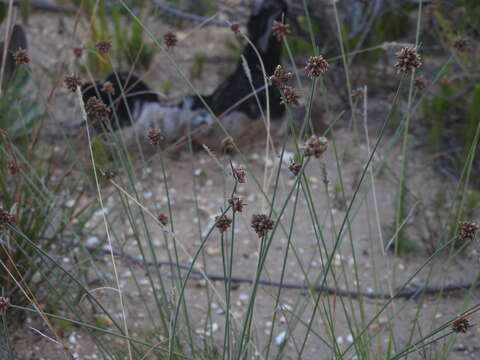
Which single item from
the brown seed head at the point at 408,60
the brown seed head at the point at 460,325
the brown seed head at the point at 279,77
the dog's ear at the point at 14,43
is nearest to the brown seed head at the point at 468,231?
the brown seed head at the point at 460,325

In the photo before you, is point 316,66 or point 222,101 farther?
→ point 222,101

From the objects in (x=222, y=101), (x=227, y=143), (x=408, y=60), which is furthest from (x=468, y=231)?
(x=222, y=101)

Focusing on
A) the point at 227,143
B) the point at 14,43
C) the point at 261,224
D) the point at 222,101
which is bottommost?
the point at 261,224

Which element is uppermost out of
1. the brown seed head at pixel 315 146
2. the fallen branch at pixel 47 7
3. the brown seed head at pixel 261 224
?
the fallen branch at pixel 47 7

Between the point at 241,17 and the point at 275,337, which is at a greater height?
the point at 241,17

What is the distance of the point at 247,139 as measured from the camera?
3.14 meters

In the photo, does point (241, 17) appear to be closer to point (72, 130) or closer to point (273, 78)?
point (72, 130)

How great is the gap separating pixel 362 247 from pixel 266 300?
0.49 m

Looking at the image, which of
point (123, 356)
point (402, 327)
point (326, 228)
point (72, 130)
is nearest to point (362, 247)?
point (326, 228)

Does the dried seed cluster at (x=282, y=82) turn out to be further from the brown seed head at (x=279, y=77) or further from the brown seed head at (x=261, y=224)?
the brown seed head at (x=261, y=224)

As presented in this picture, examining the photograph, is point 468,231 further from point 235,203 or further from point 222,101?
point 222,101

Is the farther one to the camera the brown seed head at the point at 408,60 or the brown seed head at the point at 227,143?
the brown seed head at the point at 227,143

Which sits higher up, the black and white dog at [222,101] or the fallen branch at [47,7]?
the fallen branch at [47,7]

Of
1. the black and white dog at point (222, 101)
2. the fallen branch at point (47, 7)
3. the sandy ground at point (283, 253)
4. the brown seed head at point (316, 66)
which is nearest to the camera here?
the brown seed head at point (316, 66)
